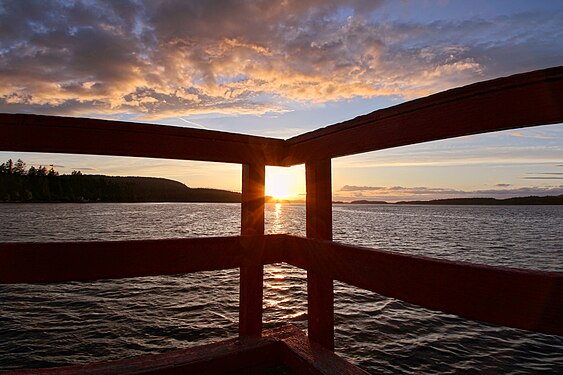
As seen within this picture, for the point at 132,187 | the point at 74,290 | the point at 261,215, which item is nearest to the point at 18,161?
the point at 132,187

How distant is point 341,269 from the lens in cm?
190

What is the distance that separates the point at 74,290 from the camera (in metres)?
12.1

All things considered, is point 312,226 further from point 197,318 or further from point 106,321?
point 106,321

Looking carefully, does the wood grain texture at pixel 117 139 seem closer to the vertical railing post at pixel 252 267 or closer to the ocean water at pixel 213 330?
the vertical railing post at pixel 252 267

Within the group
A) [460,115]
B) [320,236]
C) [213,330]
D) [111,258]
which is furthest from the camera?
[213,330]

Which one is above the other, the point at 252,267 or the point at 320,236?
the point at 320,236

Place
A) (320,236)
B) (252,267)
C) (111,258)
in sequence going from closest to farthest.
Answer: (111,258) < (320,236) < (252,267)

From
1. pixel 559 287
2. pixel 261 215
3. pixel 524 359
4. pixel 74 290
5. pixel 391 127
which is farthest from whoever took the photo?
pixel 74 290

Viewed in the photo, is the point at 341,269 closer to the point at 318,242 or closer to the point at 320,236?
the point at 318,242

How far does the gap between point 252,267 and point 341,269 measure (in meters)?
0.77

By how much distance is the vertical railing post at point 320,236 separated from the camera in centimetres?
224

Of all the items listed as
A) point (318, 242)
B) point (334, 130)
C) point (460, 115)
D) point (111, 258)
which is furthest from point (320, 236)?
point (111, 258)

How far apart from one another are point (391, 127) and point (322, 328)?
4.61 feet

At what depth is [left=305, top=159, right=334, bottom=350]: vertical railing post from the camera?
7.34 feet
